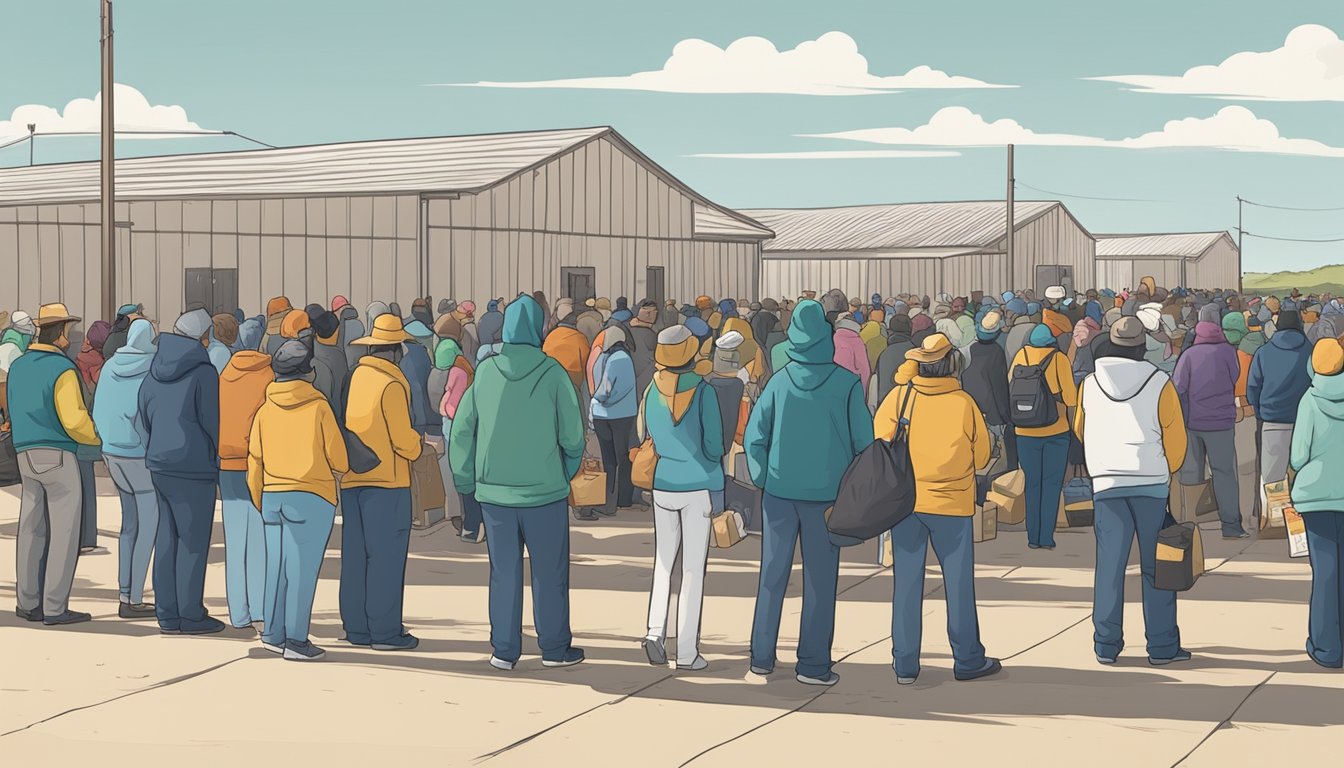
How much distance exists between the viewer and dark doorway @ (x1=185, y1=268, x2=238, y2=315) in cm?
2950

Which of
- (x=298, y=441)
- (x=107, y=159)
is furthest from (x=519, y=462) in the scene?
(x=107, y=159)

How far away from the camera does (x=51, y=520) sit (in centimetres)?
933

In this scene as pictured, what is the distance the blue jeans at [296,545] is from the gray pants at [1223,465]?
6.84m

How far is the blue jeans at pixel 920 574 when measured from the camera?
7809mm

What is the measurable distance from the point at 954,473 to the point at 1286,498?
255cm

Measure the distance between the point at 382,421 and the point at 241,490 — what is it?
1.19 m

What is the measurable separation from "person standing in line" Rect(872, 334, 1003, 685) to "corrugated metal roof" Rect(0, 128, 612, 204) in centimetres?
2071

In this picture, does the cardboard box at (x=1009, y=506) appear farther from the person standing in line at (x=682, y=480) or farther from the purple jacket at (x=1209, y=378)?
the person standing in line at (x=682, y=480)

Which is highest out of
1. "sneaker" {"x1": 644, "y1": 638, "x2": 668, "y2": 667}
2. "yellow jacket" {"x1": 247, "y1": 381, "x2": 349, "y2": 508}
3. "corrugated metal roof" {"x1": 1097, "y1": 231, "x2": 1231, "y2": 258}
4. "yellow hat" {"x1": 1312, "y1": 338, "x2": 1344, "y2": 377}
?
"corrugated metal roof" {"x1": 1097, "y1": 231, "x2": 1231, "y2": 258}

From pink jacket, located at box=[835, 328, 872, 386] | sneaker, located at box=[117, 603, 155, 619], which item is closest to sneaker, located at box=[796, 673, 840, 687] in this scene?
sneaker, located at box=[117, 603, 155, 619]

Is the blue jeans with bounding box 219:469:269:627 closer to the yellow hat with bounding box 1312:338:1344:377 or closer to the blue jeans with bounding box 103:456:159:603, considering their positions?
the blue jeans with bounding box 103:456:159:603

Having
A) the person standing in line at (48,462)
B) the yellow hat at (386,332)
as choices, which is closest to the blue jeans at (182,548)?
the person standing in line at (48,462)

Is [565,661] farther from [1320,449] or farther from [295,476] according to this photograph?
[1320,449]

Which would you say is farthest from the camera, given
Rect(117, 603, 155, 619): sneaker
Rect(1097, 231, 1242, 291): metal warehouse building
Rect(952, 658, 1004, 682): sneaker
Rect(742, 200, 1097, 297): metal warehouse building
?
Rect(1097, 231, 1242, 291): metal warehouse building
